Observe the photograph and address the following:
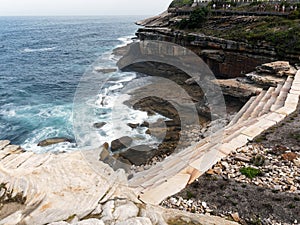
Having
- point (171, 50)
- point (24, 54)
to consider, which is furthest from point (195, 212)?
point (24, 54)

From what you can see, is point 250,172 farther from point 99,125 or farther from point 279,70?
point 279,70

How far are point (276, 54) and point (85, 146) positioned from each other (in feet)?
66.6

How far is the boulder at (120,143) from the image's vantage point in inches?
644

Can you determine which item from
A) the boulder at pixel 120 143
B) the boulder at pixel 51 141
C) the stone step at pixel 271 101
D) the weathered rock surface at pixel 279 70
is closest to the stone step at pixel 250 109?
the stone step at pixel 271 101

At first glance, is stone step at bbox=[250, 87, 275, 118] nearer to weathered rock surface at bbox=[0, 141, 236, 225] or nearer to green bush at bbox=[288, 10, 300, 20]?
weathered rock surface at bbox=[0, 141, 236, 225]

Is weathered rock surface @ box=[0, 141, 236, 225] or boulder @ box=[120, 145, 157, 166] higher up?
weathered rock surface @ box=[0, 141, 236, 225]

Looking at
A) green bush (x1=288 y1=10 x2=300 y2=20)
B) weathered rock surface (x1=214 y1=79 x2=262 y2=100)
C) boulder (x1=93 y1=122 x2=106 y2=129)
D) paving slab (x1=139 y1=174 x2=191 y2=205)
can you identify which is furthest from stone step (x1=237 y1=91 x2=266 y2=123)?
green bush (x1=288 y1=10 x2=300 y2=20)

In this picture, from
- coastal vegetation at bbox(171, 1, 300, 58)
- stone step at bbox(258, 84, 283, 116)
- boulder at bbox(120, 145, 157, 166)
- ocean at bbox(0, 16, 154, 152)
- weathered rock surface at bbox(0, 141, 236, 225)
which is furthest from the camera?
coastal vegetation at bbox(171, 1, 300, 58)

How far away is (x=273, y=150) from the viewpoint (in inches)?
338

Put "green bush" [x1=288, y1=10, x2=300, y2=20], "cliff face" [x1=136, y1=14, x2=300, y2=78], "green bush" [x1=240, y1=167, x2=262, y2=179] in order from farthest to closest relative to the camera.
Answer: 1. "green bush" [x1=288, y1=10, x2=300, y2=20]
2. "cliff face" [x1=136, y1=14, x2=300, y2=78]
3. "green bush" [x1=240, y1=167, x2=262, y2=179]

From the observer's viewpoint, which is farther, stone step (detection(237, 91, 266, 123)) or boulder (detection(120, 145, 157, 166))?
boulder (detection(120, 145, 157, 166))

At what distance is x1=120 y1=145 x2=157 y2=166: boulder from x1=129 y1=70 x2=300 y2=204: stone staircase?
3.72m

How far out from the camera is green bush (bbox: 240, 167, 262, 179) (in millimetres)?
7270

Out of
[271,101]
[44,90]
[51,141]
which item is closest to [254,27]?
[271,101]
